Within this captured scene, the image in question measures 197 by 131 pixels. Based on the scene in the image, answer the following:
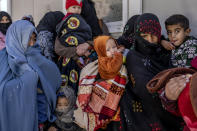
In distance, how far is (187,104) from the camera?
1248mm

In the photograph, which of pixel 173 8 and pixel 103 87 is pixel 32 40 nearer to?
pixel 103 87

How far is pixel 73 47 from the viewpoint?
8.95 feet

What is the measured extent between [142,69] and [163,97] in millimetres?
612

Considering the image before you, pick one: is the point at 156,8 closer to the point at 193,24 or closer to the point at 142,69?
the point at 193,24

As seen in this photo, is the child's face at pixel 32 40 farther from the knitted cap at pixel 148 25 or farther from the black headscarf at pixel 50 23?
the knitted cap at pixel 148 25

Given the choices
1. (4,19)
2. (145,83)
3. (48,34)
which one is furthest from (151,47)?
(4,19)

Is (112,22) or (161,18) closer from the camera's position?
(161,18)

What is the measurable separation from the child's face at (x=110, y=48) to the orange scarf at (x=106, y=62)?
0.03 m

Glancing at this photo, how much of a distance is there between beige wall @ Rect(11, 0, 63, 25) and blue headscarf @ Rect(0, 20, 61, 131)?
1816 mm

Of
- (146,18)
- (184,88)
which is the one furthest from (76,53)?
(184,88)

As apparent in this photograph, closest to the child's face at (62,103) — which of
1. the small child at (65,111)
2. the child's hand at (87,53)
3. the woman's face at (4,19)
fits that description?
the small child at (65,111)

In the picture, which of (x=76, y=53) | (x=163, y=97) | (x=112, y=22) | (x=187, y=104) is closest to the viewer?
(x=187, y=104)

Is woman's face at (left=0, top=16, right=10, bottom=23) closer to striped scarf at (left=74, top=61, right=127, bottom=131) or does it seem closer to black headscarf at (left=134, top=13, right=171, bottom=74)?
striped scarf at (left=74, top=61, right=127, bottom=131)

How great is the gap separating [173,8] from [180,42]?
69 cm
